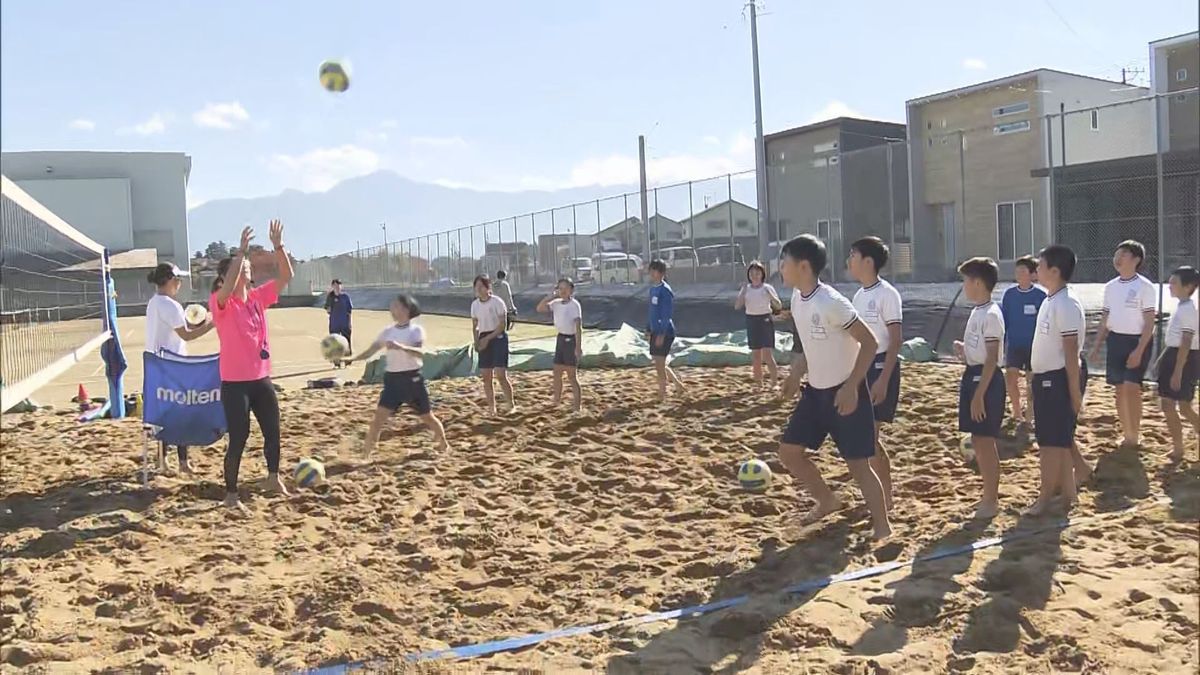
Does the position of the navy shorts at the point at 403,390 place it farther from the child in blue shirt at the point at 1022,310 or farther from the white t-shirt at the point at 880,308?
the child in blue shirt at the point at 1022,310

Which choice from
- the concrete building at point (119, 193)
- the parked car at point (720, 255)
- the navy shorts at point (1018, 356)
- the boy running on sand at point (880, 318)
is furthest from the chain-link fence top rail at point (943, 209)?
the concrete building at point (119, 193)

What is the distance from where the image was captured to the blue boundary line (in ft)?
11.4

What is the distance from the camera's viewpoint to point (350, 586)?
430cm

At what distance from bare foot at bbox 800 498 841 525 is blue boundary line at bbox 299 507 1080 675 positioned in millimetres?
580

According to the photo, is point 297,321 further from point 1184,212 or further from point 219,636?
point 219,636

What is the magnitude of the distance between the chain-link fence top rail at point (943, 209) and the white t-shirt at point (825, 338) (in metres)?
6.93

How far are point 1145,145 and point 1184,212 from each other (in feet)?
23.7

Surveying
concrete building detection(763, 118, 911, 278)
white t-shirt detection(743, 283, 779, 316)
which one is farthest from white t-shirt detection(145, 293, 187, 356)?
concrete building detection(763, 118, 911, 278)

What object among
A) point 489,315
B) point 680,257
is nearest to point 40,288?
point 489,315

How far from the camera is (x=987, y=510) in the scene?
5035 mm

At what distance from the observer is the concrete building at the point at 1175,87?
11507 millimetres

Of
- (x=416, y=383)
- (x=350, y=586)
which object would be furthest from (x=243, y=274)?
(x=350, y=586)

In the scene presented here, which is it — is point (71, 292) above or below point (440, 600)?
above

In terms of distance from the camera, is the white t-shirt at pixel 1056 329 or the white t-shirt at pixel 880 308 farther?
the white t-shirt at pixel 880 308
